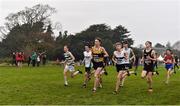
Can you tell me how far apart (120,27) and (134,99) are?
122 meters

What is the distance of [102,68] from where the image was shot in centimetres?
1942

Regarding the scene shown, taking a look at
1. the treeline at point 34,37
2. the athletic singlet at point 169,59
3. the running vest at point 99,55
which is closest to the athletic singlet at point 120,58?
the running vest at point 99,55

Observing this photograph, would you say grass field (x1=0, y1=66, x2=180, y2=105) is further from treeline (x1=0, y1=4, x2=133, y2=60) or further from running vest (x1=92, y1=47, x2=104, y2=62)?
treeline (x1=0, y1=4, x2=133, y2=60)

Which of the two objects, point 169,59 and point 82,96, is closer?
point 82,96

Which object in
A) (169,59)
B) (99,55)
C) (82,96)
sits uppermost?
(99,55)

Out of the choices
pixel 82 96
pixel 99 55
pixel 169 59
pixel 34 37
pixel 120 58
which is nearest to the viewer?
pixel 82 96

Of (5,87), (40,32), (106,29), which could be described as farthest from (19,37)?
(5,87)

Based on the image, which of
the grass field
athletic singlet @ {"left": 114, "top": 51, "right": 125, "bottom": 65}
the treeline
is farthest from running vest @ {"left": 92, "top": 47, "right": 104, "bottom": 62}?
the treeline

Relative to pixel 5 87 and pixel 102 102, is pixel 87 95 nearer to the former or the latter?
pixel 102 102

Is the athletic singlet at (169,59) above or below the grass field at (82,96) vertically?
above

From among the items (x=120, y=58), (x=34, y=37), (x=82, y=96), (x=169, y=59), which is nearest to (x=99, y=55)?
(x=120, y=58)

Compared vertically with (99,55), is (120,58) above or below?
below

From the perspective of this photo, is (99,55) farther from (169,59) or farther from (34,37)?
(34,37)

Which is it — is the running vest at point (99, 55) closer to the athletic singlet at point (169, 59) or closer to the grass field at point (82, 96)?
the grass field at point (82, 96)
